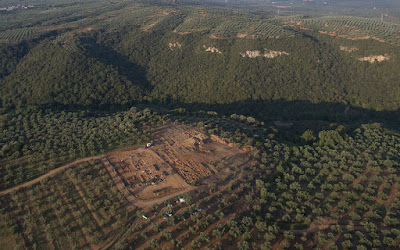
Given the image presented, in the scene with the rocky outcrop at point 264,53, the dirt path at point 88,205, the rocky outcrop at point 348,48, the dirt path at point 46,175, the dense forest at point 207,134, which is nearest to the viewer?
the dense forest at point 207,134

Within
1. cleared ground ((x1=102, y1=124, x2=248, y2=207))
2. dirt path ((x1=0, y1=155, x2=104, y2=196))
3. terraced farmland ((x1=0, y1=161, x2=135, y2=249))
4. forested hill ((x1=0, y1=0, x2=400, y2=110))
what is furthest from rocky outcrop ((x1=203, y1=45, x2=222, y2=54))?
terraced farmland ((x1=0, y1=161, x2=135, y2=249))

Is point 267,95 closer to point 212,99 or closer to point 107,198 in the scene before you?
point 212,99

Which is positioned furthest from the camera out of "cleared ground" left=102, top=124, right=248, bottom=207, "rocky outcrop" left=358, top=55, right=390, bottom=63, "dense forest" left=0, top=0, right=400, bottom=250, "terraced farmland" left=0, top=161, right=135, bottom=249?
"rocky outcrop" left=358, top=55, right=390, bottom=63

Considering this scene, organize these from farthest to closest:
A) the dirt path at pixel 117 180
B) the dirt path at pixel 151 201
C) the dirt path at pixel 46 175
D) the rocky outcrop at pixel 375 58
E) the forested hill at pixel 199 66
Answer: the rocky outcrop at pixel 375 58
the forested hill at pixel 199 66
the dirt path at pixel 46 175
the dirt path at pixel 117 180
the dirt path at pixel 151 201

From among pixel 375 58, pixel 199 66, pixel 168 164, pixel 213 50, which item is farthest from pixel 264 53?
pixel 168 164

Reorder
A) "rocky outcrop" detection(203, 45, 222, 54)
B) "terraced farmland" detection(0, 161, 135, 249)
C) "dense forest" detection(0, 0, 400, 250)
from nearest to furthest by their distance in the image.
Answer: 1. "terraced farmland" detection(0, 161, 135, 249)
2. "dense forest" detection(0, 0, 400, 250)
3. "rocky outcrop" detection(203, 45, 222, 54)

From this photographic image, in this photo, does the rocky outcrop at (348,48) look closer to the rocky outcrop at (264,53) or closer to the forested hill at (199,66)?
the forested hill at (199,66)

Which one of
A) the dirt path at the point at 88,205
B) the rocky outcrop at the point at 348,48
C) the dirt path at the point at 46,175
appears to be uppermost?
the rocky outcrop at the point at 348,48

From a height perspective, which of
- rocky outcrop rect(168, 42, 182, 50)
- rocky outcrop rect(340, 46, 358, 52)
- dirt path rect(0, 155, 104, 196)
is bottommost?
dirt path rect(0, 155, 104, 196)

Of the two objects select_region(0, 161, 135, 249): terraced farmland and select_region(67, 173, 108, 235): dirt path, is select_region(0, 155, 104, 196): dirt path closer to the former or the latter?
select_region(0, 161, 135, 249): terraced farmland

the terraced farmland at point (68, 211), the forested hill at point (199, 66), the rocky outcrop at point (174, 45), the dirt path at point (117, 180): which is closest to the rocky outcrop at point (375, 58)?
the forested hill at point (199, 66)
